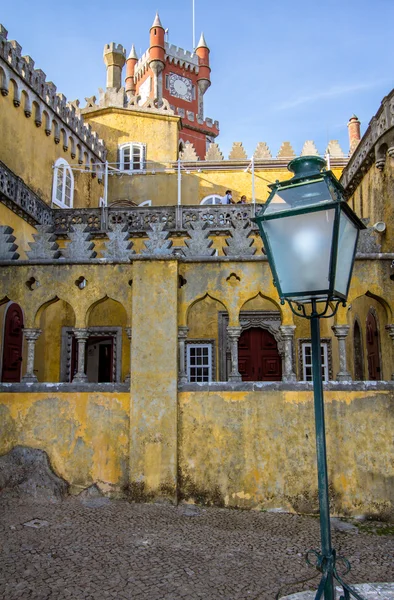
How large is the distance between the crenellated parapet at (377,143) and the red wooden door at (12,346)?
28.1 ft

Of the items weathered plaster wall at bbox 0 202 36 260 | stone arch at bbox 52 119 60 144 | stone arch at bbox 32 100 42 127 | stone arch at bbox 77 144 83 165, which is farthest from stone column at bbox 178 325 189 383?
stone arch at bbox 77 144 83 165

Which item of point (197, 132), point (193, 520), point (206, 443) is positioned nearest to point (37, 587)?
point (193, 520)

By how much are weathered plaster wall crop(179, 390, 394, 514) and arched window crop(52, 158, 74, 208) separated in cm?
1110

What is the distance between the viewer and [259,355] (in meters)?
15.3

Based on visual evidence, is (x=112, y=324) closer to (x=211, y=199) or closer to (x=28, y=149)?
(x=28, y=149)

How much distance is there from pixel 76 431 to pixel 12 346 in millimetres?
4870

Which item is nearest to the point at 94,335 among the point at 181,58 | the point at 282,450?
the point at 282,450

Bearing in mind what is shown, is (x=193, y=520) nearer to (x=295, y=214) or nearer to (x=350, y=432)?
(x=350, y=432)

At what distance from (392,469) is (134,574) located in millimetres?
3946

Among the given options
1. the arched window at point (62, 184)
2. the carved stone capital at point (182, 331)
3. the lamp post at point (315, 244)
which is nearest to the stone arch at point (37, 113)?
the arched window at point (62, 184)

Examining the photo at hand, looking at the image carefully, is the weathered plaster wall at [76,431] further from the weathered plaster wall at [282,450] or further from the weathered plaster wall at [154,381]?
the weathered plaster wall at [282,450]

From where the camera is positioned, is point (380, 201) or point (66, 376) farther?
point (66, 376)

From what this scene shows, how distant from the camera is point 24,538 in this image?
5.54m

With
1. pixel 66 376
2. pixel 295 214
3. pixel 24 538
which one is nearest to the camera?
pixel 295 214
